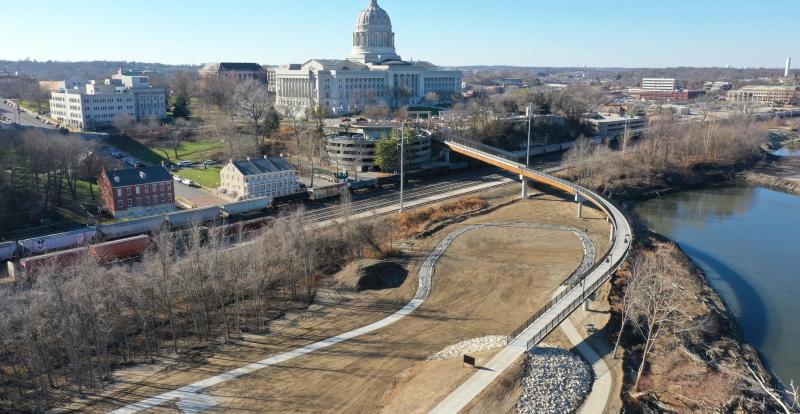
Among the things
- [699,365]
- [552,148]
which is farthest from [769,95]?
[699,365]

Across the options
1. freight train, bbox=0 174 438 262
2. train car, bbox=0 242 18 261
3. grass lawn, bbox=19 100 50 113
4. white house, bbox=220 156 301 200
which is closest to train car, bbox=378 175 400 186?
freight train, bbox=0 174 438 262

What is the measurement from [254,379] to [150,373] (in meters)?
4.25

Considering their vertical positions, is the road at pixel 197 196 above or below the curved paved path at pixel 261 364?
above

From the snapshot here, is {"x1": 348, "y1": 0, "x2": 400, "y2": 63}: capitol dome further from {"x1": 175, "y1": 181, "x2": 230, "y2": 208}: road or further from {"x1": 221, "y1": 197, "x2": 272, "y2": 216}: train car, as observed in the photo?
{"x1": 221, "y1": 197, "x2": 272, "y2": 216}: train car

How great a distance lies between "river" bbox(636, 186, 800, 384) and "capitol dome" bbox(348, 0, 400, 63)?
76.9 metres

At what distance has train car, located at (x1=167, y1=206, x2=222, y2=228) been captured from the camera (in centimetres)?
4053

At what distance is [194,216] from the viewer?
41938mm

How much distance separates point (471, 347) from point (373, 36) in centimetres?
10887

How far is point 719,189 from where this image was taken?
2559 inches

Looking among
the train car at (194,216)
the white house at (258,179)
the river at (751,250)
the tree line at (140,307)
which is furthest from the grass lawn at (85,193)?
the river at (751,250)

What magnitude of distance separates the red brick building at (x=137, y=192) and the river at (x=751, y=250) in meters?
39.4

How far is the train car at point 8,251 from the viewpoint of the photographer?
1341 inches

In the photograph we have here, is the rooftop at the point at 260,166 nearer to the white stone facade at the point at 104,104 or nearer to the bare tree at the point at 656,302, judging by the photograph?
the bare tree at the point at 656,302

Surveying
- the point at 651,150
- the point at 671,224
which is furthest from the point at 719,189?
the point at 671,224
